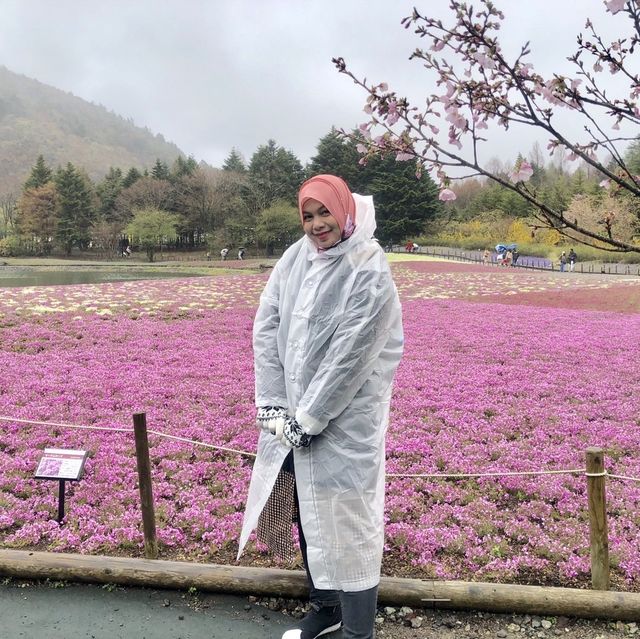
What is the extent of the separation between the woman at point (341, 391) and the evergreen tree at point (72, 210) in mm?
56678

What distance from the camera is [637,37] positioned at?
1901 millimetres

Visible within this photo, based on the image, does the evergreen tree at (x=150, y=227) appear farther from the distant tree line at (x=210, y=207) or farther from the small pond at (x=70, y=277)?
the small pond at (x=70, y=277)

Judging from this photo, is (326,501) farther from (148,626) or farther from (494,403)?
(494,403)

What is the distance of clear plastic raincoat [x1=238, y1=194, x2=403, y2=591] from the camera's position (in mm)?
2109

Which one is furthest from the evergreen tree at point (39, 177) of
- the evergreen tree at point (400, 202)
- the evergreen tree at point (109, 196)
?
the evergreen tree at point (400, 202)

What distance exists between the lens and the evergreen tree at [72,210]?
5331 centimetres

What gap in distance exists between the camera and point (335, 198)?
214 cm

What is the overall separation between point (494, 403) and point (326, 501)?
4687mm

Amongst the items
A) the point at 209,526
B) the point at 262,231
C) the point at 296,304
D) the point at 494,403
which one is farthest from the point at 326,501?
the point at 262,231

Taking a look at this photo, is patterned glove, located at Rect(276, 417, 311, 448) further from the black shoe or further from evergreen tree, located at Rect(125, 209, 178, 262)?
evergreen tree, located at Rect(125, 209, 178, 262)

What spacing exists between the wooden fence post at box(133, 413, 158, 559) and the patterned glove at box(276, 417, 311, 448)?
1.31 metres

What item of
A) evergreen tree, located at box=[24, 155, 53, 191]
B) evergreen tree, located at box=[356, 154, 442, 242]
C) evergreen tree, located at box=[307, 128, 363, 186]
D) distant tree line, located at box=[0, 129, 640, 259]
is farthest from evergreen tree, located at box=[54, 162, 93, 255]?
evergreen tree, located at box=[356, 154, 442, 242]

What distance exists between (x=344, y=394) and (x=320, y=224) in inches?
26.3

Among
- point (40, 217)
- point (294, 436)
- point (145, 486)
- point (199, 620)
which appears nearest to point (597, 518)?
point (294, 436)
